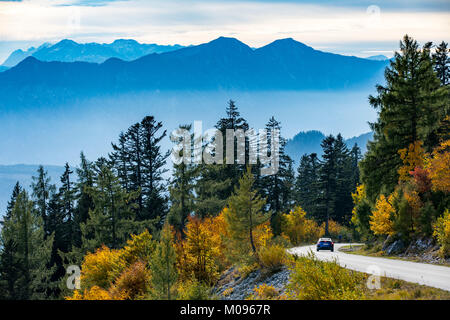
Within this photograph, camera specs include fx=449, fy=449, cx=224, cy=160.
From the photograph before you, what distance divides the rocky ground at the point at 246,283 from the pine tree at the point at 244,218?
190 cm

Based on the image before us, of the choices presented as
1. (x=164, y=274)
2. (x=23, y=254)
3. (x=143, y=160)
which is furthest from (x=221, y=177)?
(x=164, y=274)

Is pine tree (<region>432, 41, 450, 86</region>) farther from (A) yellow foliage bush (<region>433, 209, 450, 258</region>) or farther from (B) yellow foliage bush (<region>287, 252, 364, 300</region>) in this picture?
(B) yellow foliage bush (<region>287, 252, 364, 300</region>)

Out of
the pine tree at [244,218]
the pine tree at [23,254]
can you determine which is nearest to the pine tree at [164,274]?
the pine tree at [244,218]

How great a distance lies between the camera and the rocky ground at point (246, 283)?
73.3 ft

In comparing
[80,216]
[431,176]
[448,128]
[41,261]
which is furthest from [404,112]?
[80,216]

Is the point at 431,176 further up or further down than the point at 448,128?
further down

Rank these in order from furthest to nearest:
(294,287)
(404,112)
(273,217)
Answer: (273,217) < (404,112) < (294,287)

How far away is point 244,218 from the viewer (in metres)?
29.0

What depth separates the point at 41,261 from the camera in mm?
42781

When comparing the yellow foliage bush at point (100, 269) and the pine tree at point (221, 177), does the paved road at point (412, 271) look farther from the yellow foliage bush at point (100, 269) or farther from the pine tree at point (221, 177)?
the pine tree at point (221, 177)

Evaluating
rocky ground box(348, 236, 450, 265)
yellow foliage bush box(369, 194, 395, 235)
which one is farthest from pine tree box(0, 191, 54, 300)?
rocky ground box(348, 236, 450, 265)

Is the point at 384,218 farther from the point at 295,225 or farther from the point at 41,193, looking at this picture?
the point at 41,193
